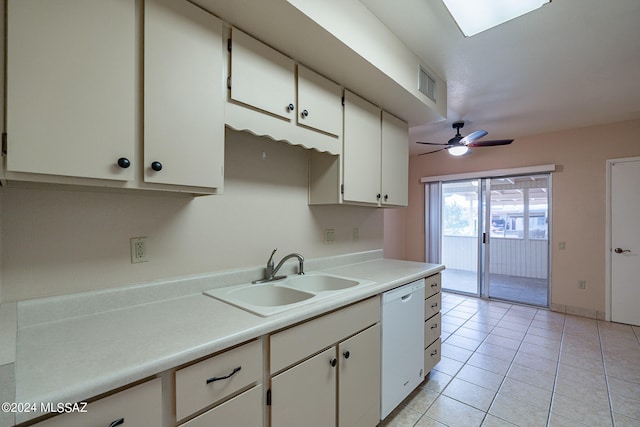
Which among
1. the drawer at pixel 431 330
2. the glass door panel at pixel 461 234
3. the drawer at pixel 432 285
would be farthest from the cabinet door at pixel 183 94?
the glass door panel at pixel 461 234

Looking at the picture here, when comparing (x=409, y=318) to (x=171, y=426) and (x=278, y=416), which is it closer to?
(x=278, y=416)

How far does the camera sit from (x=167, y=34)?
1.13m

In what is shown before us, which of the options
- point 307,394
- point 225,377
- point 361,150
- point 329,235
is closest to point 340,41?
point 361,150

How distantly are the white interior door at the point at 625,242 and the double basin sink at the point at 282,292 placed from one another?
4.04 m

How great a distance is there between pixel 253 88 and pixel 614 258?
4.91m

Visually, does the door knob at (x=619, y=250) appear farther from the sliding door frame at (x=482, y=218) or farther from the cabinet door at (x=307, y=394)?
the cabinet door at (x=307, y=394)

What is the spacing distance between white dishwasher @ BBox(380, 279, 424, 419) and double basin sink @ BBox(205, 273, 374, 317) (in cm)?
28

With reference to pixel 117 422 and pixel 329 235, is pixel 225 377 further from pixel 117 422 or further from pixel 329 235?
pixel 329 235

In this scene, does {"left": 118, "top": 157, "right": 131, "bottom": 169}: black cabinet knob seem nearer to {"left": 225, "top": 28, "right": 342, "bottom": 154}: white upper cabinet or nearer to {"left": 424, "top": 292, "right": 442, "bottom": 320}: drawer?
{"left": 225, "top": 28, "right": 342, "bottom": 154}: white upper cabinet

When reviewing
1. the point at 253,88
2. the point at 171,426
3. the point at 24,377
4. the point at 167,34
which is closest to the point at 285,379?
the point at 171,426

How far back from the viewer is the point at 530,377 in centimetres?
234

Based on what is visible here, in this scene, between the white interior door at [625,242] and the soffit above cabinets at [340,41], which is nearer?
the soffit above cabinets at [340,41]

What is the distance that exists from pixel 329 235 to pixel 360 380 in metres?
1.10

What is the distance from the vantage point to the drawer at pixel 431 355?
2.19 meters
